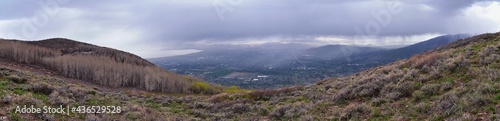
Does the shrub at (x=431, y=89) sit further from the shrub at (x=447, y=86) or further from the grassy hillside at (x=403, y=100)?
the shrub at (x=447, y=86)

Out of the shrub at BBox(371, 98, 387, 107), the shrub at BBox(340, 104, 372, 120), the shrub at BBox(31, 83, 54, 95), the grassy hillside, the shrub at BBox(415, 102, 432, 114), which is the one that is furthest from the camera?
the shrub at BBox(31, 83, 54, 95)

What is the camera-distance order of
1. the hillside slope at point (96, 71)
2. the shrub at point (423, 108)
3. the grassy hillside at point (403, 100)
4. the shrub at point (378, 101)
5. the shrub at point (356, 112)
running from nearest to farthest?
the grassy hillside at point (403, 100) → the shrub at point (423, 108) → the shrub at point (356, 112) → the shrub at point (378, 101) → the hillside slope at point (96, 71)

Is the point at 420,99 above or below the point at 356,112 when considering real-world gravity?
above

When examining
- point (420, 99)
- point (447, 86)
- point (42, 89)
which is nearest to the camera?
point (420, 99)

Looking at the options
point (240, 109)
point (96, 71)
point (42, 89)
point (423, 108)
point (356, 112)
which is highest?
point (42, 89)

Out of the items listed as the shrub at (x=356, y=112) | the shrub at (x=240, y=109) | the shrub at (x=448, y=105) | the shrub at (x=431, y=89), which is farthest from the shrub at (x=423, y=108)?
the shrub at (x=240, y=109)

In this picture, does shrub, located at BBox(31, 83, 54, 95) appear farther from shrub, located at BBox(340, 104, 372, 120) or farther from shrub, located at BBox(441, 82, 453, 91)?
shrub, located at BBox(441, 82, 453, 91)

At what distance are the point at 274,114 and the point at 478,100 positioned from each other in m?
7.99

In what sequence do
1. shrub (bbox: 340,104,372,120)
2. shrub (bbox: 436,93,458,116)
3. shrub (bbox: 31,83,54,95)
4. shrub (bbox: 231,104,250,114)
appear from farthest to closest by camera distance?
1. shrub (bbox: 231,104,250,114)
2. shrub (bbox: 31,83,54,95)
3. shrub (bbox: 340,104,372,120)
4. shrub (bbox: 436,93,458,116)

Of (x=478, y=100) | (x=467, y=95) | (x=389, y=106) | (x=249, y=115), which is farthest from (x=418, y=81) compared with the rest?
(x=249, y=115)

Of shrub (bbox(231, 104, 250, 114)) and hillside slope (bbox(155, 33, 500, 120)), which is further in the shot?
shrub (bbox(231, 104, 250, 114))

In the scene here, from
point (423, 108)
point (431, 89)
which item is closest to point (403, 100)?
point (431, 89)

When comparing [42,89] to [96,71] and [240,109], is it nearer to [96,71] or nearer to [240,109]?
[240,109]

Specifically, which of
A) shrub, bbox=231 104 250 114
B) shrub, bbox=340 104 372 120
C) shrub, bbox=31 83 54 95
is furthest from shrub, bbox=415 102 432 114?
shrub, bbox=31 83 54 95
